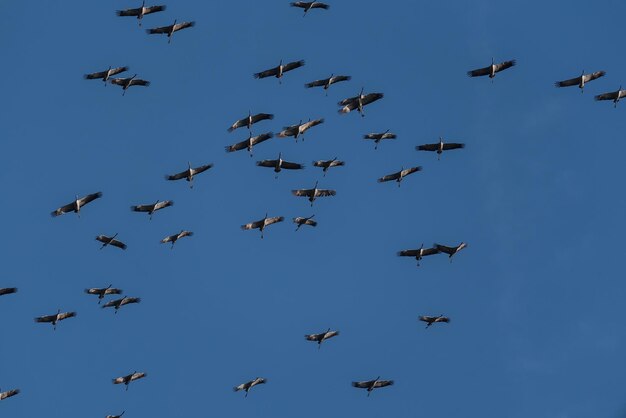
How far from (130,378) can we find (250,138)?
24420 millimetres

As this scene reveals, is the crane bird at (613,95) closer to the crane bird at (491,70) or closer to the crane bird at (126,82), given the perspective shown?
the crane bird at (491,70)

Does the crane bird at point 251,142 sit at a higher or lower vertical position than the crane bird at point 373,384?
higher

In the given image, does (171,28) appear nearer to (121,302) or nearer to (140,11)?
(140,11)

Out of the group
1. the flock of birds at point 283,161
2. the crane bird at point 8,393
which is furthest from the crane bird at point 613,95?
the crane bird at point 8,393

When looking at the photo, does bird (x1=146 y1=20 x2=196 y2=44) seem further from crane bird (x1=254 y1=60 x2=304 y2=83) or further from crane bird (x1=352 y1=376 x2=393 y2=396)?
crane bird (x1=352 y1=376 x2=393 y2=396)

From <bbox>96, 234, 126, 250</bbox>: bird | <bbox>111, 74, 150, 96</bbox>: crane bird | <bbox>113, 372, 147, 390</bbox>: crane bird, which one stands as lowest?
<bbox>113, 372, 147, 390</bbox>: crane bird

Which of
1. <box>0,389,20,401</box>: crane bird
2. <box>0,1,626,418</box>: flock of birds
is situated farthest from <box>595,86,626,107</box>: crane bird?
<box>0,389,20,401</box>: crane bird

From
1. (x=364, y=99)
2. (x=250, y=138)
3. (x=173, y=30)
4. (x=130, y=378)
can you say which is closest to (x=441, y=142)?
(x=364, y=99)

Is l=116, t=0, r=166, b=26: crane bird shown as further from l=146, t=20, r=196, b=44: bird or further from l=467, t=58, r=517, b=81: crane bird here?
l=467, t=58, r=517, b=81: crane bird

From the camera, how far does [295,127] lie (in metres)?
144

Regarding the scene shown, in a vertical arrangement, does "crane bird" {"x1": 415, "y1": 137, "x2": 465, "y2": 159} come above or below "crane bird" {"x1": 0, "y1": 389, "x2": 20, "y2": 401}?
above

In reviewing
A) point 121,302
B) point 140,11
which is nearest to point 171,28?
point 140,11

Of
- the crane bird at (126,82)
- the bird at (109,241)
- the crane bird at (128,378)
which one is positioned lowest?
the crane bird at (128,378)

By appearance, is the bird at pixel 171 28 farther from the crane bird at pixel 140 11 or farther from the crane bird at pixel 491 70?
the crane bird at pixel 491 70
